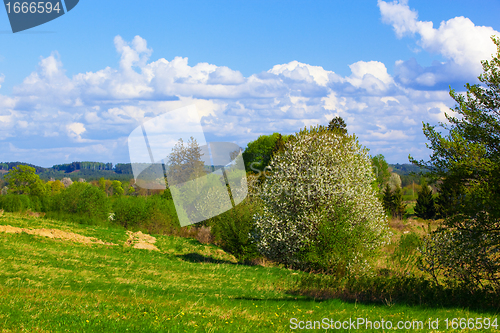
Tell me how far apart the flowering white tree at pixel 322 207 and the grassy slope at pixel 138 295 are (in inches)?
94.2

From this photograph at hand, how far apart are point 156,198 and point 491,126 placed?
4921 centimetres

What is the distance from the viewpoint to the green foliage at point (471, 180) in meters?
13.1

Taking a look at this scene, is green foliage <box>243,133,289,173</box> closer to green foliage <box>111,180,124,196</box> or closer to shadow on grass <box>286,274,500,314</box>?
shadow on grass <box>286,274,500,314</box>

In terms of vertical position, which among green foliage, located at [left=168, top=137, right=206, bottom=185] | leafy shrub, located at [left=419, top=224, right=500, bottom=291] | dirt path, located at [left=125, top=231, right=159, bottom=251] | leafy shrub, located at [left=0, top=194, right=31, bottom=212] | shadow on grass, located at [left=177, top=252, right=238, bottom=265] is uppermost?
green foliage, located at [left=168, top=137, right=206, bottom=185]

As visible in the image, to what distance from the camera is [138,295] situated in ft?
40.9

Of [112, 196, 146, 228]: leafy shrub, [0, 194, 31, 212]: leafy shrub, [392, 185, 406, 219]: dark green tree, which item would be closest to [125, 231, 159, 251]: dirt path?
[112, 196, 146, 228]: leafy shrub

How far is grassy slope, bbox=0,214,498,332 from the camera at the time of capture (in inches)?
308

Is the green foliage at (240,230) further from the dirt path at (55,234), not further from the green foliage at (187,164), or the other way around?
the dirt path at (55,234)

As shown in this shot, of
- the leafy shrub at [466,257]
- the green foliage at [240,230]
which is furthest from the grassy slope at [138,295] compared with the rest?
the leafy shrub at [466,257]

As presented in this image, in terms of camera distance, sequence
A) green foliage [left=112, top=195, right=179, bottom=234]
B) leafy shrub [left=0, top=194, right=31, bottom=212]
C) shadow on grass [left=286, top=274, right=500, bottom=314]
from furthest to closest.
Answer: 1. leafy shrub [left=0, top=194, right=31, bottom=212]
2. green foliage [left=112, top=195, right=179, bottom=234]
3. shadow on grass [left=286, top=274, right=500, bottom=314]

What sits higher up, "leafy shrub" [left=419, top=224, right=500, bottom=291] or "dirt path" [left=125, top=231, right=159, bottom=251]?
"leafy shrub" [left=419, top=224, right=500, bottom=291]

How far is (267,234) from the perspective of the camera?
22.4 metres

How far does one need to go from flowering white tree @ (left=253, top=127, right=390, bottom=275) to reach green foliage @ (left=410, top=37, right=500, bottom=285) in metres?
5.38

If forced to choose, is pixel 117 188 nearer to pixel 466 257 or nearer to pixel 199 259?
pixel 199 259
